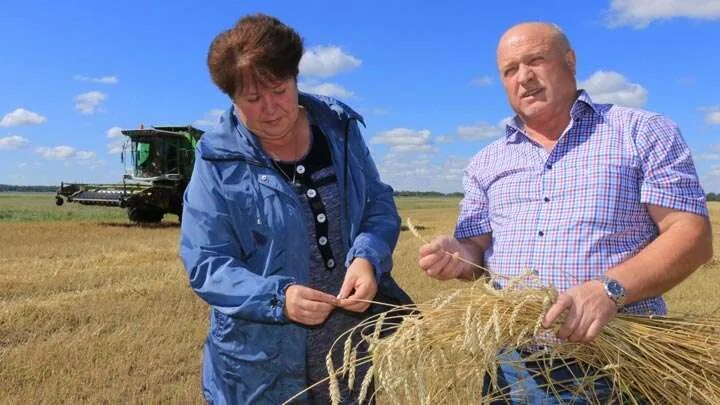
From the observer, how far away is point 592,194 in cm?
221

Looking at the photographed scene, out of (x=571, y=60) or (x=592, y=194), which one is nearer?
(x=592, y=194)

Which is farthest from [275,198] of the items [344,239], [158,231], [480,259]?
[158,231]

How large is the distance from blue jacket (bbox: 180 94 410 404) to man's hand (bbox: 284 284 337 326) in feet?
0.30

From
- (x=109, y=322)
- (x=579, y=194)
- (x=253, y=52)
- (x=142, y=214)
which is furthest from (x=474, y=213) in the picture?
(x=142, y=214)

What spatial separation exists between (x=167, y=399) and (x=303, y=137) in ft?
9.54

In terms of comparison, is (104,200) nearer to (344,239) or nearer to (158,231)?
(158,231)

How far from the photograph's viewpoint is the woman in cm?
218

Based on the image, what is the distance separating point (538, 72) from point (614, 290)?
0.80m

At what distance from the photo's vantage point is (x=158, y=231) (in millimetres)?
18047

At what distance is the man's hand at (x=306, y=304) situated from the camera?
6.84ft

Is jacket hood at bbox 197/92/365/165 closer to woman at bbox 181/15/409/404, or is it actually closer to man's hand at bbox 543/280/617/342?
woman at bbox 181/15/409/404

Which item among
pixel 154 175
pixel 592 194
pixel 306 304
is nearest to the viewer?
pixel 306 304

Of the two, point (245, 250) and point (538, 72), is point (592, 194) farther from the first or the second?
point (245, 250)

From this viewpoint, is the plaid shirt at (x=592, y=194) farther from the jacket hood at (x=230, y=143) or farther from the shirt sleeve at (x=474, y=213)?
the jacket hood at (x=230, y=143)
